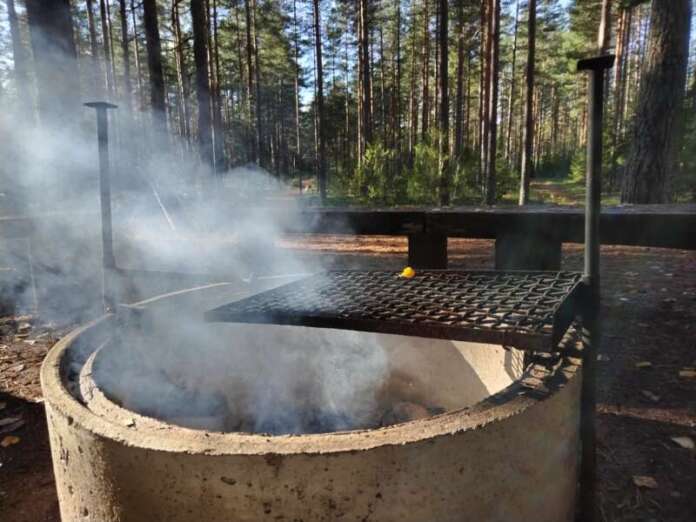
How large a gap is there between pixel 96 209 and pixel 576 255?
254 inches

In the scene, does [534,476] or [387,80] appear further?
[387,80]

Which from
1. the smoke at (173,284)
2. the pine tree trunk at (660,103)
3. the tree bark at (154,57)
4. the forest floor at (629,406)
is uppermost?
the tree bark at (154,57)

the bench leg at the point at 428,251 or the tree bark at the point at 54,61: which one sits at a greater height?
the tree bark at the point at 54,61

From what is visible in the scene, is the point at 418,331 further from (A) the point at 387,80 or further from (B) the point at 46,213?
(A) the point at 387,80

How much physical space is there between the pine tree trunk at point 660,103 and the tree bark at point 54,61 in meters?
7.79

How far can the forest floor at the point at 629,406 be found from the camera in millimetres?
2133

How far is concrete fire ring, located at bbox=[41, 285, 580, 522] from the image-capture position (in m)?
1.22

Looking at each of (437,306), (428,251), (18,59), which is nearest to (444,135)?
(428,251)

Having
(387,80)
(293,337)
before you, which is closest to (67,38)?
(293,337)

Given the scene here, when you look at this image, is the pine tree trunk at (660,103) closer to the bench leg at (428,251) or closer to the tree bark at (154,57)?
the bench leg at (428,251)

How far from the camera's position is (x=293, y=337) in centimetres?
301

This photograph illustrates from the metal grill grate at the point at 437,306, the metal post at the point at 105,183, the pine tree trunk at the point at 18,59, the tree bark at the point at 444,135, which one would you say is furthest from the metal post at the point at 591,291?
the pine tree trunk at the point at 18,59

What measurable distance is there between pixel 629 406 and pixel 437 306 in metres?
1.76

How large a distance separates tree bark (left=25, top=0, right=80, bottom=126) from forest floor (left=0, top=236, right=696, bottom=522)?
3.11 meters
